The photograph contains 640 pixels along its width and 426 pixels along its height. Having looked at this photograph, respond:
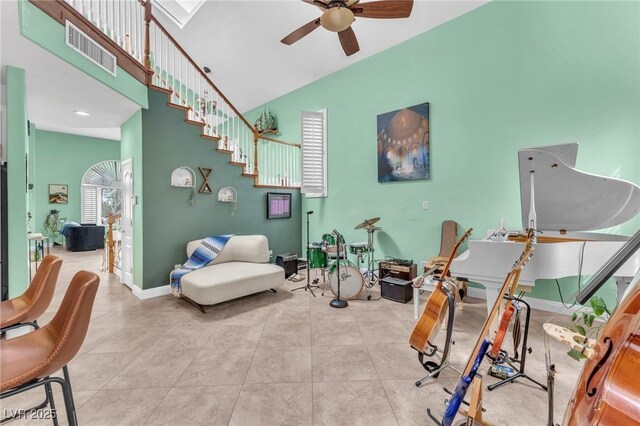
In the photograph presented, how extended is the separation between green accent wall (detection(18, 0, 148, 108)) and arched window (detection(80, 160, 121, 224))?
6804 millimetres

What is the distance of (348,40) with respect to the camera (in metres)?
2.88

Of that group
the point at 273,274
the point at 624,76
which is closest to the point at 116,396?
the point at 273,274

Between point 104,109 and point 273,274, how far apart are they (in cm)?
317

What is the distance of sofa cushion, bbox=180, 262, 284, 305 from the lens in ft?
9.51

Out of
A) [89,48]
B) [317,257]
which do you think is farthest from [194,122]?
[317,257]

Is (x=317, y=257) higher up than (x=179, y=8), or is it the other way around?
(x=179, y=8)

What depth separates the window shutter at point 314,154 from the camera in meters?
4.86

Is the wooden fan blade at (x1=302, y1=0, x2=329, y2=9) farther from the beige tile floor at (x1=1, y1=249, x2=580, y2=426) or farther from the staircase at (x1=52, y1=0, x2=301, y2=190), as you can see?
the beige tile floor at (x1=1, y1=249, x2=580, y2=426)

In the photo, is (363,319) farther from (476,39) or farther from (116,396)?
(476,39)

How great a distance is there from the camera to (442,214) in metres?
3.71

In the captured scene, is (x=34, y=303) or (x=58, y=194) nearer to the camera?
(x=34, y=303)

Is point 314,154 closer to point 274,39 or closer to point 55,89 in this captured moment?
point 274,39

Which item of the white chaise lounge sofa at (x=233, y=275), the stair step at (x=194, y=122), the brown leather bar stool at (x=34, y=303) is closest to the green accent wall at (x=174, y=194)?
the stair step at (x=194, y=122)

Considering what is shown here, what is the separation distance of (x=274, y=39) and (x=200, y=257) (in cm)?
386
